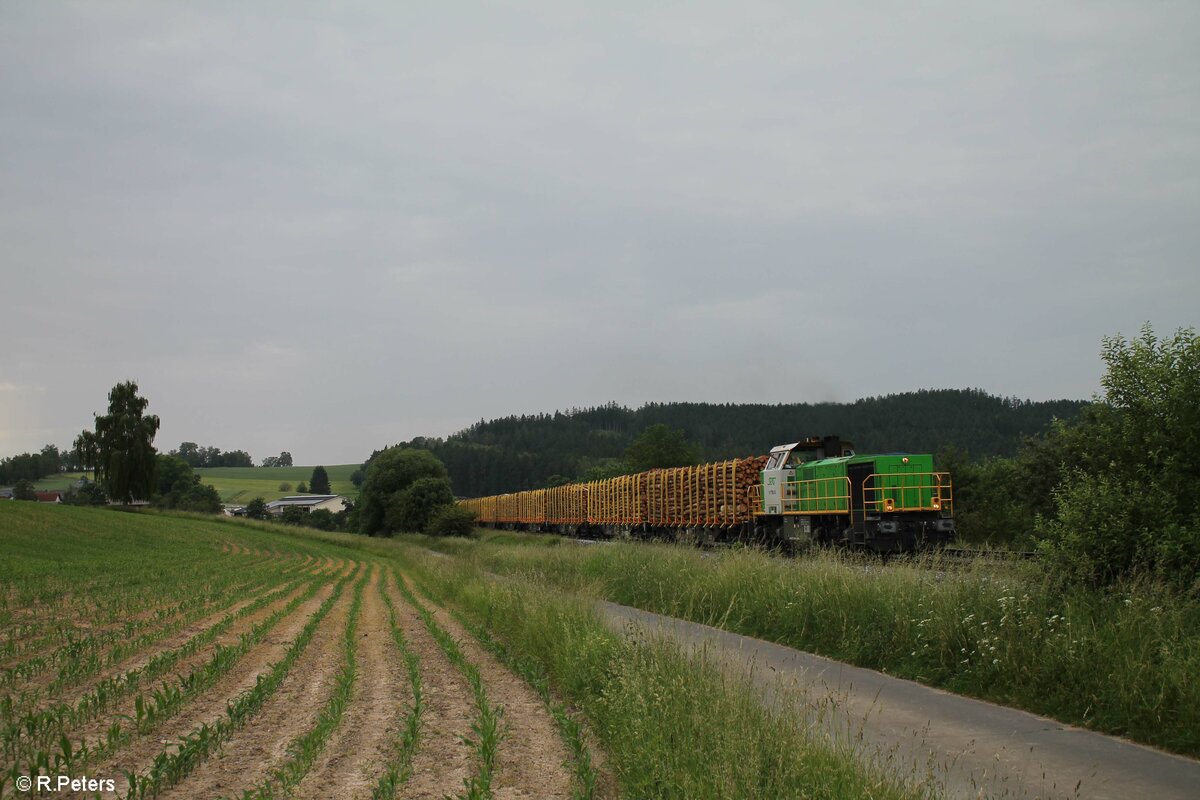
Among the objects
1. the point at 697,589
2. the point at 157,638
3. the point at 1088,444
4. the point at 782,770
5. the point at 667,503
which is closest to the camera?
the point at 782,770

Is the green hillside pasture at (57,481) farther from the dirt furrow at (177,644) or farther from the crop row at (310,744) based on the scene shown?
the crop row at (310,744)

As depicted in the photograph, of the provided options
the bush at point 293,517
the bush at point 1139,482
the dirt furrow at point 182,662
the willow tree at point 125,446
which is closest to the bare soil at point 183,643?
the dirt furrow at point 182,662

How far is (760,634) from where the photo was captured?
49.6 feet

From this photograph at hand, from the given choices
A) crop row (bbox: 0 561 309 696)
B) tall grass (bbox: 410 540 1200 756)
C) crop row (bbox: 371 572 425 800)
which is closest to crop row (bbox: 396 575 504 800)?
crop row (bbox: 371 572 425 800)

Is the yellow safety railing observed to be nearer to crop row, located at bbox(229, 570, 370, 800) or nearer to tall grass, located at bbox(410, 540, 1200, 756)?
tall grass, located at bbox(410, 540, 1200, 756)

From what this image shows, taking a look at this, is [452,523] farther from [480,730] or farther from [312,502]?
[312,502]

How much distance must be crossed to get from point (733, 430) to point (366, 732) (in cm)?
13259

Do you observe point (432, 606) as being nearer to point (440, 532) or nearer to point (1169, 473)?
point (1169, 473)

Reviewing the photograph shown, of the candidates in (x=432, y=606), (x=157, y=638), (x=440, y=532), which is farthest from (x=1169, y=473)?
(x=440, y=532)

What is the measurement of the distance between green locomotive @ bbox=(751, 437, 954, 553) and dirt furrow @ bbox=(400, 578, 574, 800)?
46.9 ft

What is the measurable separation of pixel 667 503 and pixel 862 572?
89.8 feet

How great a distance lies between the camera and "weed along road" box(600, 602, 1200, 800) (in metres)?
6.81

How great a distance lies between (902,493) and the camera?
82.8 feet

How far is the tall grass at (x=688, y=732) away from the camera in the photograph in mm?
5922
